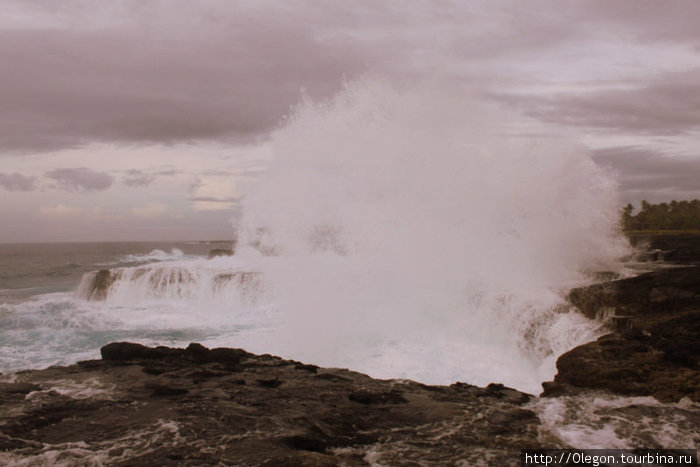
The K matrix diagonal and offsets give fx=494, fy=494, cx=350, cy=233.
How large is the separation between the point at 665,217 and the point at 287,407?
79.3 m

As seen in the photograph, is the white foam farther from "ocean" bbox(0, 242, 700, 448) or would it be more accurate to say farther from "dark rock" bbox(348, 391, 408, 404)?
"dark rock" bbox(348, 391, 408, 404)

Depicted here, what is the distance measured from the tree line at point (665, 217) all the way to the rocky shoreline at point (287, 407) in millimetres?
69838

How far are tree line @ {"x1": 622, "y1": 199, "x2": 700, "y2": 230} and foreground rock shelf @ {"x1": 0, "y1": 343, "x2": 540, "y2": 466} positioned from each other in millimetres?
72176

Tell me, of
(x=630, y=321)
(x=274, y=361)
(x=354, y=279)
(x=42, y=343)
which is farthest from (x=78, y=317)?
(x=630, y=321)

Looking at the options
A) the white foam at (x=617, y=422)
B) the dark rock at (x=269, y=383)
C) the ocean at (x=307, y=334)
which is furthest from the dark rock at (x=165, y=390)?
the white foam at (x=617, y=422)

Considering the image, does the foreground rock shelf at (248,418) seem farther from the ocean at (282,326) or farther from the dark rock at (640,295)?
the dark rock at (640,295)

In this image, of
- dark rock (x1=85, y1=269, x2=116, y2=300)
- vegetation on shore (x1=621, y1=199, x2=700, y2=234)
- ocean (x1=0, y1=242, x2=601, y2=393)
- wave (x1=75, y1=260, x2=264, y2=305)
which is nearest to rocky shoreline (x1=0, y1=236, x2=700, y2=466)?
ocean (x1=0, y1=242, x2=601, y2=393)

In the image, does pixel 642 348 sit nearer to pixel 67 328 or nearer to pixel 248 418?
pixel 248 418

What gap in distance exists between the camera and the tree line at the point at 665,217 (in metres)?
68.1

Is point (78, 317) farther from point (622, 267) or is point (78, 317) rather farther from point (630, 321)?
point (622, 267)

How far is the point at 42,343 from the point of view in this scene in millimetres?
14203

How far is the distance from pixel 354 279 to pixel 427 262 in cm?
271

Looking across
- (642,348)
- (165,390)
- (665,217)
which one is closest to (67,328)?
(165,390)

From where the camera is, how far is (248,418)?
6414 mm
